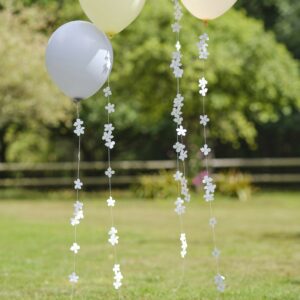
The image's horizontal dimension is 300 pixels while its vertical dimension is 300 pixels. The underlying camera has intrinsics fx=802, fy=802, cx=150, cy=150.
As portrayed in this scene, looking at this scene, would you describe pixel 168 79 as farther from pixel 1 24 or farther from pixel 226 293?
pixel 226 293

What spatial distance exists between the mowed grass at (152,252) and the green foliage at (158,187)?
7.53 feet

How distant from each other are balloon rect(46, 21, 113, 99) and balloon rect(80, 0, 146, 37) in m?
0.08

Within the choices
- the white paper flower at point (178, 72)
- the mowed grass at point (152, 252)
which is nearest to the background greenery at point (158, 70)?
the mowed grass at point (152, 252)

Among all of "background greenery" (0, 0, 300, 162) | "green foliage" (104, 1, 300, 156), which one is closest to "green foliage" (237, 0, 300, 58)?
"background greenery" (0, 0, 300, 162)

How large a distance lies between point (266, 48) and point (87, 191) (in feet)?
28.2

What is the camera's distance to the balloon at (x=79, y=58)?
6684mm

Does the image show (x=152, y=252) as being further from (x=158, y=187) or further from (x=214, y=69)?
(x=158, y=187)

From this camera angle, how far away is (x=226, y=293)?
25.5ft

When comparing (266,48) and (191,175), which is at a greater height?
(266,48)

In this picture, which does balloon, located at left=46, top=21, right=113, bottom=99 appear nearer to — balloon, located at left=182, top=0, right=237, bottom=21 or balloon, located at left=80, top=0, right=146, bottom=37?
balloon, located at left=80, top=0, right=146, bottom=37

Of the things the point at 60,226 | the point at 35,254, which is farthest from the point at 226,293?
the point at 60,226

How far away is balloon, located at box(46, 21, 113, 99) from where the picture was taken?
6.68m

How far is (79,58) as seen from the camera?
667 centimetres

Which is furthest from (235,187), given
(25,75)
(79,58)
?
(79,58)
